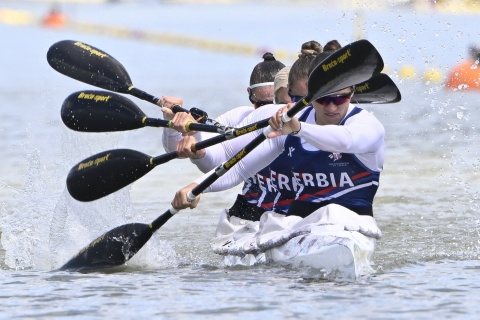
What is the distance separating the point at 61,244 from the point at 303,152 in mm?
2142

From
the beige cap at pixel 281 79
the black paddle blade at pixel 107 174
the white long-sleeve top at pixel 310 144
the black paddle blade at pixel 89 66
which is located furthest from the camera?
the black paddle blade at pixel 89 66

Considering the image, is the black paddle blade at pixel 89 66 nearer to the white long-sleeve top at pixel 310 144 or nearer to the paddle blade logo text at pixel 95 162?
the paddle blade logo text at pixel 95 162

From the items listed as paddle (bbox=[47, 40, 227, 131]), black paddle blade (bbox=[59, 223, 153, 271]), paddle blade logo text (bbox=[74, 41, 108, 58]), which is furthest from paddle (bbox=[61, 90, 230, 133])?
black paddle blade (bbox=[59, 223, 153, 271])

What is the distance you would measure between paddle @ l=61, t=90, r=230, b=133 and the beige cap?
0.65 m

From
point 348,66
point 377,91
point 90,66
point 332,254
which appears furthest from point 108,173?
point 377,91

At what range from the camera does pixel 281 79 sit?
791 centimetres

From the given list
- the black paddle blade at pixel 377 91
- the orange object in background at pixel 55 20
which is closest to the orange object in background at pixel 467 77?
the black paddle blade at pixel 377 91

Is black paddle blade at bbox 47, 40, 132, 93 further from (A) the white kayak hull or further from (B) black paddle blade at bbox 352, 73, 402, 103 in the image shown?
(A) the white kayak hull

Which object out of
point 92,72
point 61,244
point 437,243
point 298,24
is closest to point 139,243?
point 61,244

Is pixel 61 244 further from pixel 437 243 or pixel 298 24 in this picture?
pixel 298 24

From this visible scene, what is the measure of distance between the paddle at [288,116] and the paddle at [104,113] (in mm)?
703

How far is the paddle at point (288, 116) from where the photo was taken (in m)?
6.71

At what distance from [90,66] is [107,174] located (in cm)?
126

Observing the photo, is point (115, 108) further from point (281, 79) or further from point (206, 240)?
point (206, 240)
